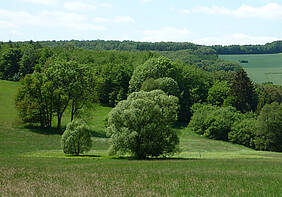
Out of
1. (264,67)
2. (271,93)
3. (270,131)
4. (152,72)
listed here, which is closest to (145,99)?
(270,131)

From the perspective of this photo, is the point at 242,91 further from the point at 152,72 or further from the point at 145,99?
the point at 145,99

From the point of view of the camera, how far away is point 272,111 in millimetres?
82062

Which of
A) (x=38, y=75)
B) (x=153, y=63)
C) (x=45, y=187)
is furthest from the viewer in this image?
(x=153, y=63)

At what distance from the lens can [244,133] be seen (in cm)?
8462

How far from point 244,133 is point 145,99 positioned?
48.8 meters

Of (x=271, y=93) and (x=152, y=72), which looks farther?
(x=271, y=93)

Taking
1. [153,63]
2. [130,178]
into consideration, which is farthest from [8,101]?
[130,178]

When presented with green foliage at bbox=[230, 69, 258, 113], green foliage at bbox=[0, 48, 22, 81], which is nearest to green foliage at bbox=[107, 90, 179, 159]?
green foliage at bbox=[230, 69, 258, 113]

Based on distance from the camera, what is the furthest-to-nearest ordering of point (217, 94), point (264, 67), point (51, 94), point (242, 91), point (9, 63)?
point (264, 67)
point (9, 63)
point (217, 94)
point (242, 91)
point (51, 94)

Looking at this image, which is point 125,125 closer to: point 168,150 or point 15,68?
point 168,150

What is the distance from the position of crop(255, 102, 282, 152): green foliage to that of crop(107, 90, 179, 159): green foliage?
45.2 m

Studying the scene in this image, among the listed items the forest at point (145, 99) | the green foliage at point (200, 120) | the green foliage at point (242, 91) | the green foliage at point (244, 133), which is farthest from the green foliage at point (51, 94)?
the green foliage at point (242, 91)

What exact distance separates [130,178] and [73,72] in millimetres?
58803

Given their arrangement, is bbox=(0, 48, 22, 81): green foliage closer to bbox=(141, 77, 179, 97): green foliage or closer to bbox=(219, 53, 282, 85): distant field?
bbox=(141, 77, 179, 97): green foliage
